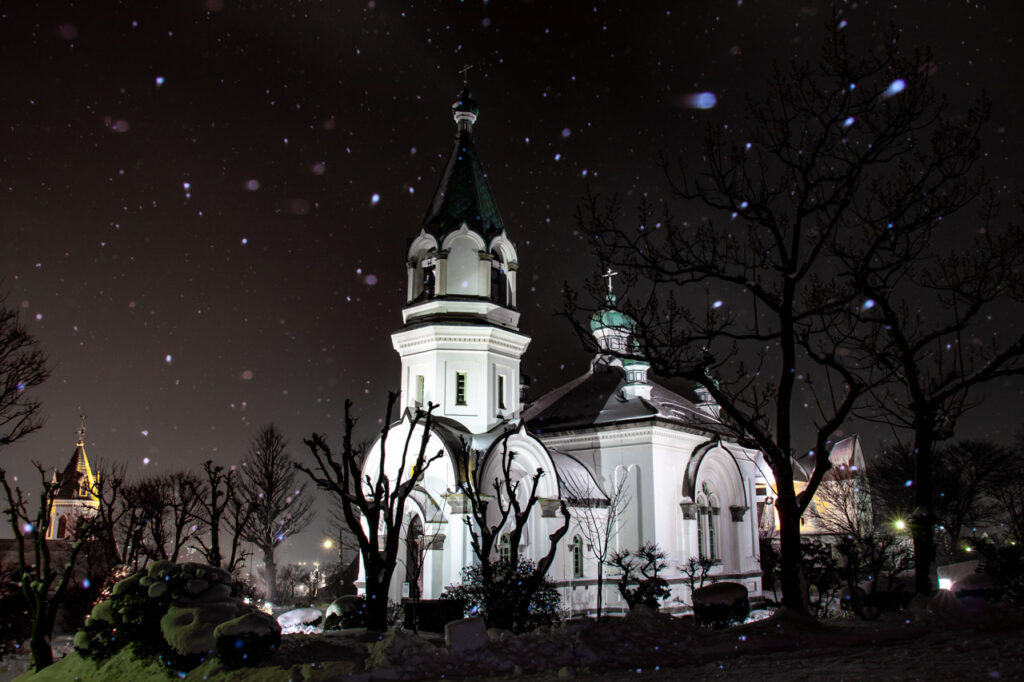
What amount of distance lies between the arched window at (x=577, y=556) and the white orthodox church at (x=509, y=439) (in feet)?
0.12

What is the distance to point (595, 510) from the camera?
25.0 m

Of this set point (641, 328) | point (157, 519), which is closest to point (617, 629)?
point (641, 328)

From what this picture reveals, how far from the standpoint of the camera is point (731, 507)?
28797mm

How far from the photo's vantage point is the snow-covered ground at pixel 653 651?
8.16 metres

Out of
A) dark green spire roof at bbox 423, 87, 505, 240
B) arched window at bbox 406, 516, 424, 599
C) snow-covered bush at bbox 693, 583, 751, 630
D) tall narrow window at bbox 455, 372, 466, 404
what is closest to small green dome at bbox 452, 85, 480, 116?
dark green spire roof at bbox 423, 87, 505, 240

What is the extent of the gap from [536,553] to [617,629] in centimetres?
1205

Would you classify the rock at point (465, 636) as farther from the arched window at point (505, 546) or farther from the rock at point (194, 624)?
the arched window at point (505, 546)

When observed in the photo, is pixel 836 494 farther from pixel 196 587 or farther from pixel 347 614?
pixel 196 587

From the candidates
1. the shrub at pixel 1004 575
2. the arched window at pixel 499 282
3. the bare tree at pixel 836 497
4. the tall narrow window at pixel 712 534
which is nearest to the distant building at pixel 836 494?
the bare tree at pixel 836 497

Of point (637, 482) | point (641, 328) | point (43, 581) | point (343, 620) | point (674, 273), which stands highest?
point (674, 273)

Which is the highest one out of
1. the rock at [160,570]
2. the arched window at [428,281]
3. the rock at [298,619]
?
the arched window at [428,281]

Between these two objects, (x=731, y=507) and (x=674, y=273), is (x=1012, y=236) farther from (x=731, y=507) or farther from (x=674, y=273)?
(x=731, y=507)

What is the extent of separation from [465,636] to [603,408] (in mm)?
18520

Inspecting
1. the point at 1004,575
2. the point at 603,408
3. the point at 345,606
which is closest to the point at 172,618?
the point at 345,606
